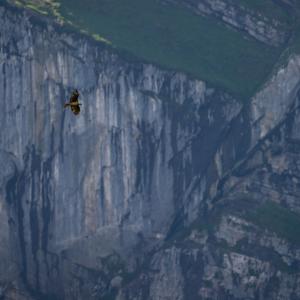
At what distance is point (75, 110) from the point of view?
12569 cm
